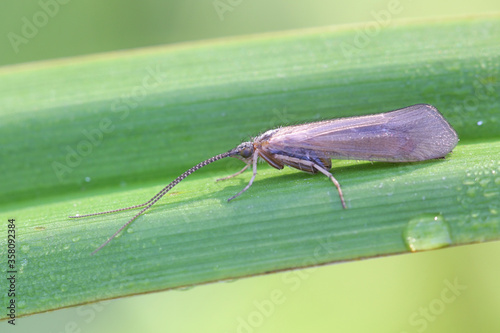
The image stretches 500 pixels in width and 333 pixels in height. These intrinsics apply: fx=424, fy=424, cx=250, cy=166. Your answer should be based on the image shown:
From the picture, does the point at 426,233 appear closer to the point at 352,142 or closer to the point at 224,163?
the point at 352,142

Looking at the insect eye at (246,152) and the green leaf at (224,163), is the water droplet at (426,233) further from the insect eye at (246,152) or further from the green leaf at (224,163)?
the insect eye at (246,152)

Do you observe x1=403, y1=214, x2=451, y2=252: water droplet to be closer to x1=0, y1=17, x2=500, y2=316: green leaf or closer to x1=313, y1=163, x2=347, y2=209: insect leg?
x1=0, y1=17, x2=500, y2=316: green leaf

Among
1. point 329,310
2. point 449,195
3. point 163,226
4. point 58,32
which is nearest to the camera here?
point 449,195

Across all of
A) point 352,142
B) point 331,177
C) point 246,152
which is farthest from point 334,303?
point 246,152

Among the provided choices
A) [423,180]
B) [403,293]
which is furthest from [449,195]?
[403,293]

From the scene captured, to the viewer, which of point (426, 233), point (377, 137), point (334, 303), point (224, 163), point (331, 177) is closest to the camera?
point (426, 233)

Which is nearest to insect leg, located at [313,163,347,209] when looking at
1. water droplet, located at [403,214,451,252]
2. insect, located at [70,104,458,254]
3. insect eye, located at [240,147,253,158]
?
insect, located at [70,104,458,254]

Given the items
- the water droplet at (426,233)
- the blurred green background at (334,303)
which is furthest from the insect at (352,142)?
the blurred green background at (334,303)

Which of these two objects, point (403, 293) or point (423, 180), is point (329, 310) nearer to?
point (403, 293)
